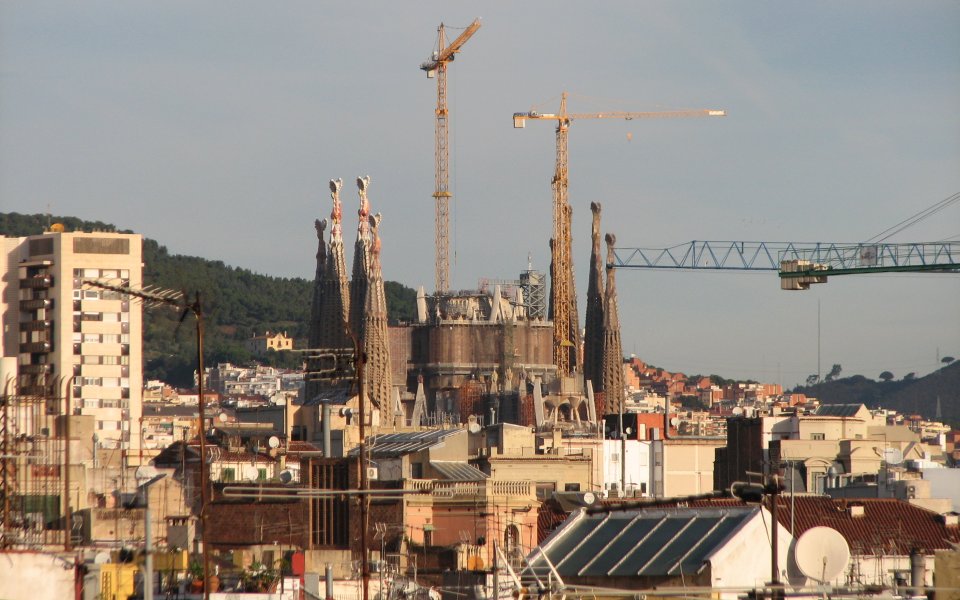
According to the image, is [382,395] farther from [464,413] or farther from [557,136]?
[557,136]

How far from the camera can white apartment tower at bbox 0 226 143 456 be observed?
96.6 m

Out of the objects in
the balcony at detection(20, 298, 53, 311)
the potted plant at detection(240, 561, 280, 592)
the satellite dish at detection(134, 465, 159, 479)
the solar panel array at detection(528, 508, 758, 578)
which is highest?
the balcony at detection(20, 298, 53, 311)

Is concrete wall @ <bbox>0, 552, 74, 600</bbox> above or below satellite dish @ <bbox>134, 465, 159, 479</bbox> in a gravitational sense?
below

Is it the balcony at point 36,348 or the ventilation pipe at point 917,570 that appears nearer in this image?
the ventilation pipe at point 917,570

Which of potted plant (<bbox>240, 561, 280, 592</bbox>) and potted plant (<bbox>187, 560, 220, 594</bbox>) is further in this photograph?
potted plant (<bbox>240, 561, 280, 592</bbox>)

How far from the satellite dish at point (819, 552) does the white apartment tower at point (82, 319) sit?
76483 millimetres

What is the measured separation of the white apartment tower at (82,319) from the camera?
96.6m

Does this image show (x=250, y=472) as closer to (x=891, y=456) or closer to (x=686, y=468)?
(x=891, y=456)

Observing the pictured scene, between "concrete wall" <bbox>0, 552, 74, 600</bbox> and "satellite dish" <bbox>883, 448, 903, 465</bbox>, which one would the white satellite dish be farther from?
"concrete wall" <bbox>0, 552, 74, 600</bbox>

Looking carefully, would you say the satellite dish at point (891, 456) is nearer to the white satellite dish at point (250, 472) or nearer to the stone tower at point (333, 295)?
the white satellite dish at point (250, 472)

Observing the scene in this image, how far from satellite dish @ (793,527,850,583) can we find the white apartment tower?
76483mm

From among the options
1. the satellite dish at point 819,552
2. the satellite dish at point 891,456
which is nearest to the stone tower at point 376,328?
the satellite dish at point 891,456

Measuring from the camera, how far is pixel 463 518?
36.1m

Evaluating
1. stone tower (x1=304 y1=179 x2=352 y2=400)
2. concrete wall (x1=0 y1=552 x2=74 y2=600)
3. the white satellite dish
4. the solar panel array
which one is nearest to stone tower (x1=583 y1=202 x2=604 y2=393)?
stone tower (x1=304 y1=179 x2=352 y2=400)
